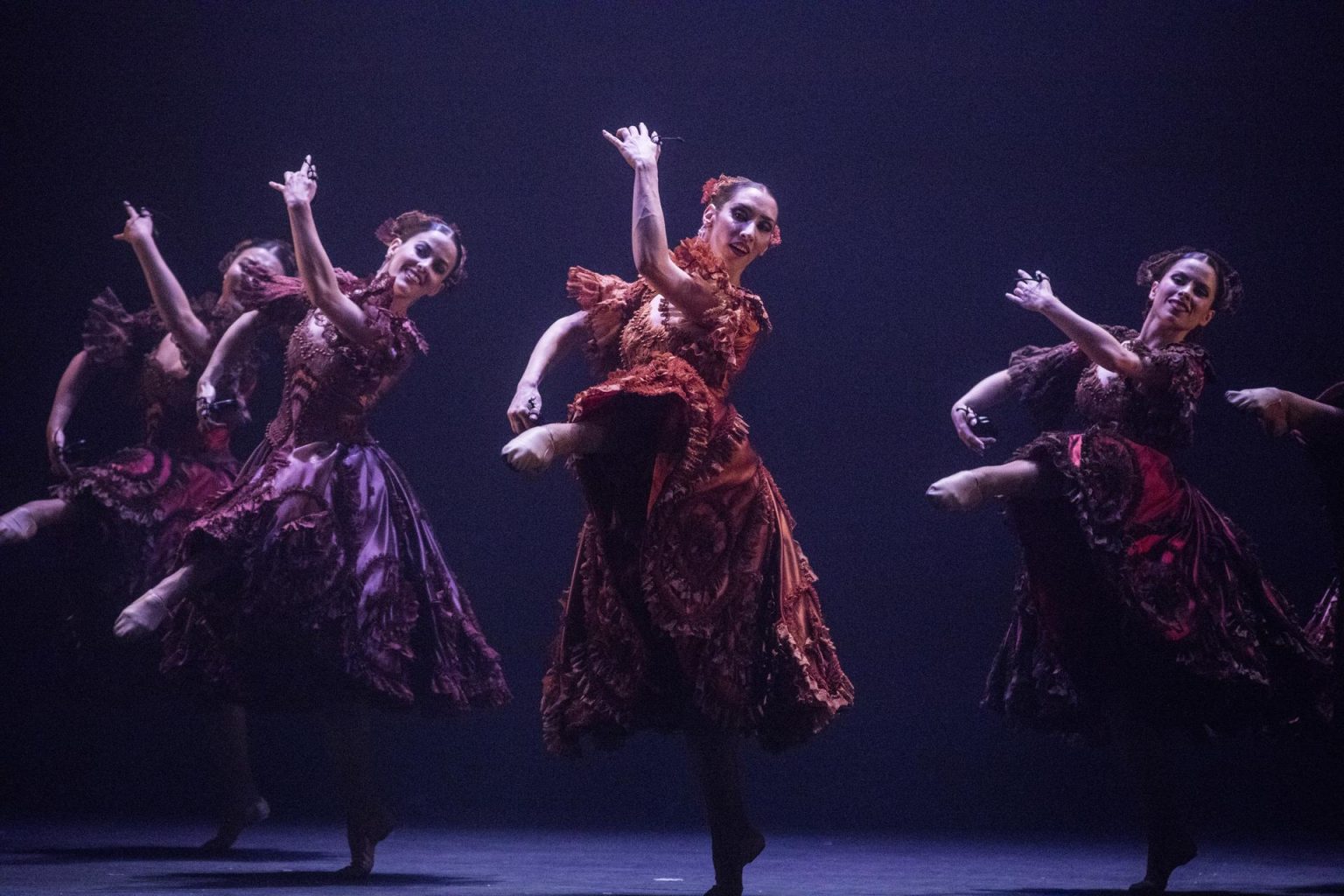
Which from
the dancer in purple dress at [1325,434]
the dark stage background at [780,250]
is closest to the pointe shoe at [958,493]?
the dancer in purple dress at [1325,434]

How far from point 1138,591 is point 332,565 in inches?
77.2

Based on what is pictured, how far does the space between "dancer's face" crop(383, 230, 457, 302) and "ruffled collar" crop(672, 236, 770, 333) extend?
104cm

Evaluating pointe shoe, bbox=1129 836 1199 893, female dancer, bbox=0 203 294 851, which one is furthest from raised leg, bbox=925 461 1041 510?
female dancer, bbox=0 203 294 851

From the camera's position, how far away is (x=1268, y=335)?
16.0 ft

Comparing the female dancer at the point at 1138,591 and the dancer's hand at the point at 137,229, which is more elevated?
the dancer's hand at the point at 137,229

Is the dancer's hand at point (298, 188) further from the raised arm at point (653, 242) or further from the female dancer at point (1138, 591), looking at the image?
the female dancer at point (1138, 591)

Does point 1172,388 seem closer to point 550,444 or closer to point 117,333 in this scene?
point 550,444

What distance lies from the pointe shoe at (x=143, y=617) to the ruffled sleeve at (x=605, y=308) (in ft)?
3.90

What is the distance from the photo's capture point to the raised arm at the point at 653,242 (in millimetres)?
2854

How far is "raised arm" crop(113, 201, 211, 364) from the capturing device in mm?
4141

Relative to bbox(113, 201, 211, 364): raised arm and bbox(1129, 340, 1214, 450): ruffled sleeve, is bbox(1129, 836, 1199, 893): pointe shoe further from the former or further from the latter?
bbox(113, 201, 211, 364): raised arm

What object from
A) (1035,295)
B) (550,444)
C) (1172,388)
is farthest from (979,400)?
(550,444)

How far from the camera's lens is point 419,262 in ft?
12.6

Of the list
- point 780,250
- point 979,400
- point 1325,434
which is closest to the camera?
point 1325,434
